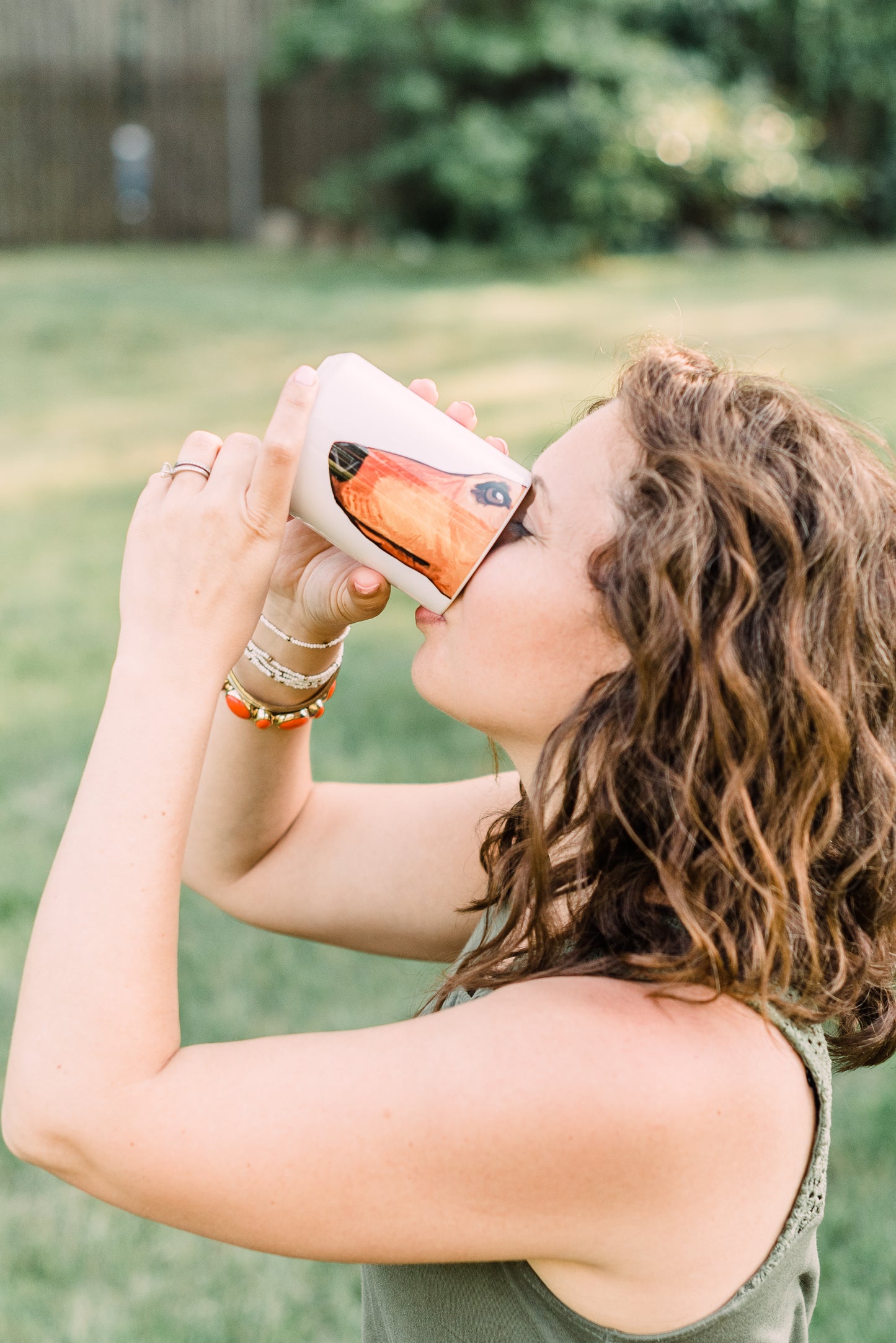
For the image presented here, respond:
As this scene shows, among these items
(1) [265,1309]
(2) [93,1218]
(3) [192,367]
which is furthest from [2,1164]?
(3) [192,367]

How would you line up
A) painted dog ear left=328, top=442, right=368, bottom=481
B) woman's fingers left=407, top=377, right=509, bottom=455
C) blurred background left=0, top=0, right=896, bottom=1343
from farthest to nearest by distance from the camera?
blurred background left=0, top=0, right=896, bottom=1343 → woman's fingers left=407, top=377, right=509, bottom=455 → painted dog ear left=328, top=442, right=368, bottom=481

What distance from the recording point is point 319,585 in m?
1.61

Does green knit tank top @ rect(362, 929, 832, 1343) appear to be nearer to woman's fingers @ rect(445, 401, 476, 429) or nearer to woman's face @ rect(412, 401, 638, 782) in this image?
woman's face @ rect(412, 401, 638, 782)

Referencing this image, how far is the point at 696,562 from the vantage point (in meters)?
1.16

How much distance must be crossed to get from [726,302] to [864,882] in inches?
389

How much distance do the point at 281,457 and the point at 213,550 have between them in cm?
12

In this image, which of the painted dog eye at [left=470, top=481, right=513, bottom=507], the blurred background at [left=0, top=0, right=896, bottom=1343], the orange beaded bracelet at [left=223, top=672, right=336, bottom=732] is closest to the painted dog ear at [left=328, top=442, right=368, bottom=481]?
the painted dog eye at [left=470, top=481, right=513, bottom=507]

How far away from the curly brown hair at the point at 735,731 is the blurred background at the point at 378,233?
105 inches

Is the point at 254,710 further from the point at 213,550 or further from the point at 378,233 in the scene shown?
the point at 378,233

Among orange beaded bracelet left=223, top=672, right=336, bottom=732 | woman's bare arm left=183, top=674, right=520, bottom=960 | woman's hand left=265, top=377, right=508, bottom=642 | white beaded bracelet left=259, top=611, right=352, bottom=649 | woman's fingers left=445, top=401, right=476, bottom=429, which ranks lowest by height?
woman's bare arm left=183, top=674, right=520, bottom=960

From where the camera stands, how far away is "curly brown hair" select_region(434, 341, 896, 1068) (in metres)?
1.16

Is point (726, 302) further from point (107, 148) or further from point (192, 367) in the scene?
point (107, 148)

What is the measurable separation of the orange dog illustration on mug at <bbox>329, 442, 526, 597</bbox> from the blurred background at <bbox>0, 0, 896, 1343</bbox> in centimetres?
248

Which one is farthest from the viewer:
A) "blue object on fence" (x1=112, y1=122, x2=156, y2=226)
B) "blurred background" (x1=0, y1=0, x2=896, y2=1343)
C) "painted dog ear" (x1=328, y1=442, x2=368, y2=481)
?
"blue object on fence" (x1=112, y1=122, x2=156, y2=226)
